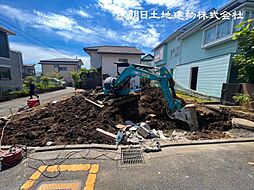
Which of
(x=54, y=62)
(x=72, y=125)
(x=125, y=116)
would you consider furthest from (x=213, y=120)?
(x=54, y=62)

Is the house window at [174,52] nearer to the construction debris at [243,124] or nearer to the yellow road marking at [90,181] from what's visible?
the construction debris at [243,124]

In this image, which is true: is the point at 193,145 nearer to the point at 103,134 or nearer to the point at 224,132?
the point at 224,132

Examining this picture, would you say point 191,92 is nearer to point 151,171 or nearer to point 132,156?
point 132,156

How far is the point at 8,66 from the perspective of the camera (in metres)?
15.4

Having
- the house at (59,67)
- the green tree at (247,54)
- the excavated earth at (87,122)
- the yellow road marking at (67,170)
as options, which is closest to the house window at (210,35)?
the green tree at (247,54)

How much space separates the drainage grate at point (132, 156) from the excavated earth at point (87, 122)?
2.53ft

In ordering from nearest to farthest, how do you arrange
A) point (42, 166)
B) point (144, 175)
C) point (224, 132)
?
point (144, 175)
point (42, 166)
point (224, 132)

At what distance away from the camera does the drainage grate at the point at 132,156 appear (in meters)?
2.92

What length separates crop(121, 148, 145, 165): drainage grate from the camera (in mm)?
2919

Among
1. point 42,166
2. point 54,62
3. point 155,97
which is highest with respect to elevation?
point 54,62

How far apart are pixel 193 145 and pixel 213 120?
7.63 feet

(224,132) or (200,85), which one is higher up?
(200,85)

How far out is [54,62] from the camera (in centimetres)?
3697

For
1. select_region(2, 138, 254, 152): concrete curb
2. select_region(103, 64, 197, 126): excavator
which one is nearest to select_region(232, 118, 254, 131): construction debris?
select_region(2, 138, 254, 152): concrete curb
